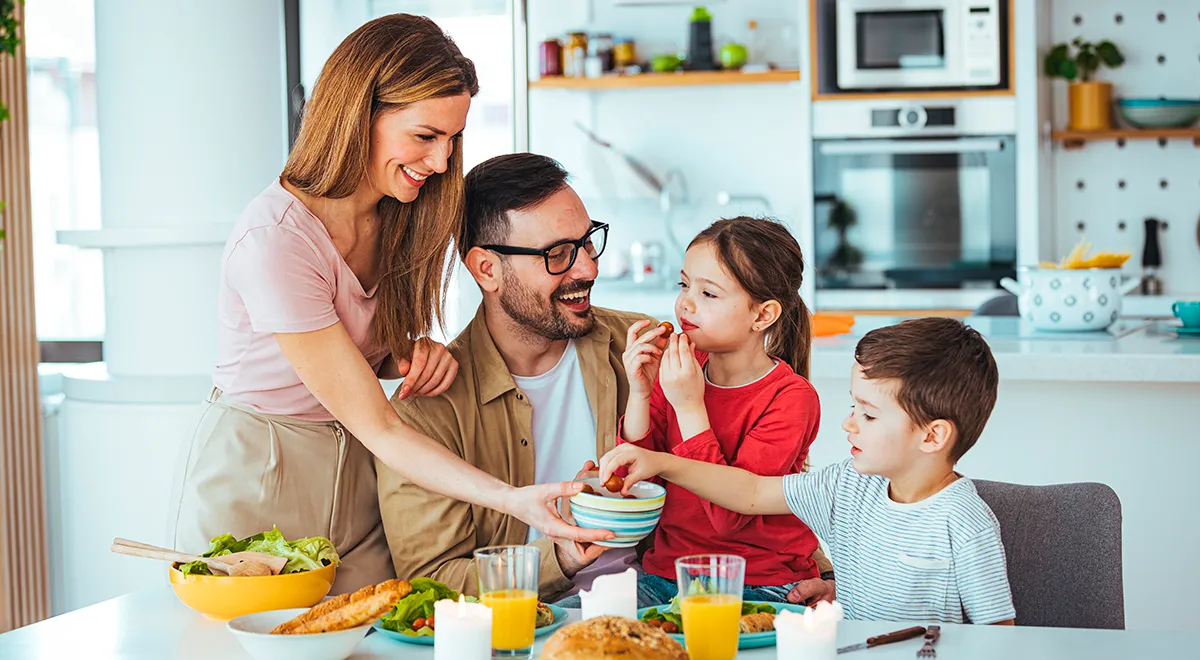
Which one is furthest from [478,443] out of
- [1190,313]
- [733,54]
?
[733,54]

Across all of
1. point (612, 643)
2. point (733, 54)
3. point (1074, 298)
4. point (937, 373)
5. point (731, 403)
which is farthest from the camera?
point (733, 54)

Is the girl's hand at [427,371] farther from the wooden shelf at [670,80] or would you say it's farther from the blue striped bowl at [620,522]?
the wooden shelf at [670,80]

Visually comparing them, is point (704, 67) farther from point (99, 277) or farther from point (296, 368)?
point (296, 368)

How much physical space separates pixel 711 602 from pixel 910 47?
3966 millimetres

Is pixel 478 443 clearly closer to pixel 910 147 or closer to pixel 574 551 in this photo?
pixel 574 551

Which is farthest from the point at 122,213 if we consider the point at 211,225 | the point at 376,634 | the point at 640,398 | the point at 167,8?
the point at 376,634

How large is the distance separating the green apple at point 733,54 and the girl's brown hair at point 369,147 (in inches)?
126

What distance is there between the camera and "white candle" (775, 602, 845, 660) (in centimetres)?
125

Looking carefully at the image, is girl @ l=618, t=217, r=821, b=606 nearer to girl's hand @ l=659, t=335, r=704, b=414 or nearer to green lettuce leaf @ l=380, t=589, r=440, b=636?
girl's hand @ l=659, t=335, r=704, b=414

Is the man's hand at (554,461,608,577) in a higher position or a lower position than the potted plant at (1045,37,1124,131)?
lower

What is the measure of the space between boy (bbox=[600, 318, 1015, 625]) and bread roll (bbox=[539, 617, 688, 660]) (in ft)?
1.54

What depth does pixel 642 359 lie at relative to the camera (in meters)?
1.92

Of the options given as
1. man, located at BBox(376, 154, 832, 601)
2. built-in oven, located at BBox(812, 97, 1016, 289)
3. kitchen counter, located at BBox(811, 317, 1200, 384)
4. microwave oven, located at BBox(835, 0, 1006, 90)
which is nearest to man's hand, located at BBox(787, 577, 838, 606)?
man, located at BBox(376, 154, 832, 601)

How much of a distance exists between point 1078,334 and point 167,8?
2.47 metres
